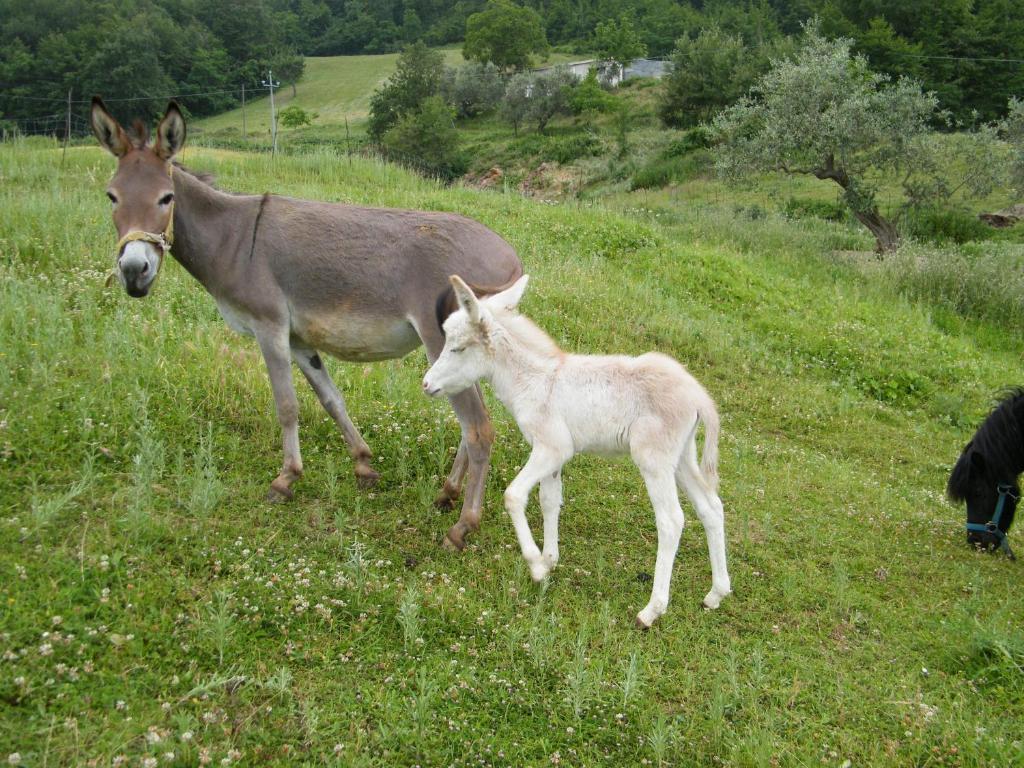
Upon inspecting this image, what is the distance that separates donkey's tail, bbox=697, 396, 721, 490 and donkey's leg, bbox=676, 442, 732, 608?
5 cm

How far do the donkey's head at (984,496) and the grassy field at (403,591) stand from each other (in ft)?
1.10

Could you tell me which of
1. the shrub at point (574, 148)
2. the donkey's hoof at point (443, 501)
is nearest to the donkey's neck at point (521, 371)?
the donkey's hoof at point (443, 501)

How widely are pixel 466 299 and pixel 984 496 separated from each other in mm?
5650

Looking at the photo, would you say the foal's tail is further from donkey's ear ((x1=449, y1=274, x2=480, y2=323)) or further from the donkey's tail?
donkey's ear ((x1=449, y1=274, x2=480, y2=323))

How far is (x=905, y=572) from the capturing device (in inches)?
243

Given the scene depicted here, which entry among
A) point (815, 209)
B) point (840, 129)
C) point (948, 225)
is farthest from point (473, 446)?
point (815, 209)

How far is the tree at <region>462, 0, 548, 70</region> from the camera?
88500 mm

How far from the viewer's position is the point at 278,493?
5.77m

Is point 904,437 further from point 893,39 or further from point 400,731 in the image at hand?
point 893,39

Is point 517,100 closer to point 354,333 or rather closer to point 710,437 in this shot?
point 354,333

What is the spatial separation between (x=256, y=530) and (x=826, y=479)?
19.8 ft

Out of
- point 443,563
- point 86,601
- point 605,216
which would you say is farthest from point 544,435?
point 605,216

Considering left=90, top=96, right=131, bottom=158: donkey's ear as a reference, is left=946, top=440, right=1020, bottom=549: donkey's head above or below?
below

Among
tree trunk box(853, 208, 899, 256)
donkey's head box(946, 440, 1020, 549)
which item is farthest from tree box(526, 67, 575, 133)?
donkey's head box(946, 440, 1020, 549)
